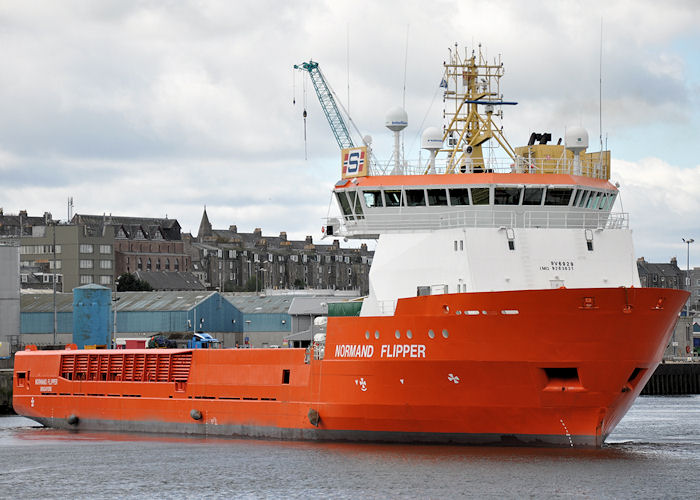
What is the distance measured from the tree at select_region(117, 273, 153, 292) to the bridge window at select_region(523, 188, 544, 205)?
286ft

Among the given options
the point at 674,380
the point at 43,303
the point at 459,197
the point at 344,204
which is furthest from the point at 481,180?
the point at 43,303

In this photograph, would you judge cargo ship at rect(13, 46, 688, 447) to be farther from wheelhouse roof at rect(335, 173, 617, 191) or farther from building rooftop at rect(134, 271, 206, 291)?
building rooftop at rect(134, 271, 206, 291)

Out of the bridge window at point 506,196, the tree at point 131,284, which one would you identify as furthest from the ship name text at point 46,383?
the tree at point 131,284

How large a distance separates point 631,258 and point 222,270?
123999 mm

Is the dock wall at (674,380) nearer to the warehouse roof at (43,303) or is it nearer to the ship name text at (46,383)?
the warehouse roof at (43,303)

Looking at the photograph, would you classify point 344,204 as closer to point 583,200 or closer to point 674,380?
point 583,200

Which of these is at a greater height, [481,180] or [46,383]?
[481,180]

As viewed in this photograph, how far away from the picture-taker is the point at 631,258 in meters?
30.3

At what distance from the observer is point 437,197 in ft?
101

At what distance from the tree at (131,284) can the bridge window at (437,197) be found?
283ft

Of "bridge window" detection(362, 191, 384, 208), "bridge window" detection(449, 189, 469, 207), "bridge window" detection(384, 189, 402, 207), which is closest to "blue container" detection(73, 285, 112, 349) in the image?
"bridge window" detection(362, 191, 384, 208)

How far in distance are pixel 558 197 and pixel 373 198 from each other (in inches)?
196

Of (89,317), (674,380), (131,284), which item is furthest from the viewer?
(131,284)

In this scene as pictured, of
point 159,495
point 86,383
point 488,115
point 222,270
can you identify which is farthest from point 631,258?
point 222,270
